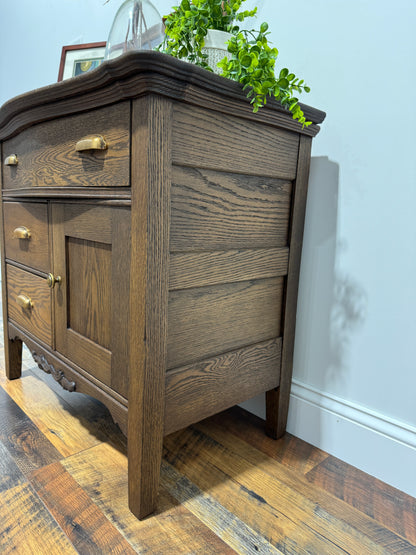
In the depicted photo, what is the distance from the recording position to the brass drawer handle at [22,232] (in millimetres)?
1056

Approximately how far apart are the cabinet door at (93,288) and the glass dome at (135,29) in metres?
0.42

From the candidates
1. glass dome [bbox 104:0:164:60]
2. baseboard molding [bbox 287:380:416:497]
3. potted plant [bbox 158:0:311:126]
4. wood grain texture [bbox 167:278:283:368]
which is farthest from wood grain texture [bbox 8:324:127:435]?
glass dome [bbox 104:0:164:60]

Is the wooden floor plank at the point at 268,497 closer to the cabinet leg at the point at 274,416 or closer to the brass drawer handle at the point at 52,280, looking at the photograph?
the cabinet leg at the point at 274,416

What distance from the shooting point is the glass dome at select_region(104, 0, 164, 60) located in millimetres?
960

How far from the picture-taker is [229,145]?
0.77 m

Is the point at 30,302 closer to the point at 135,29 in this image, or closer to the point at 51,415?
the point at 51,415

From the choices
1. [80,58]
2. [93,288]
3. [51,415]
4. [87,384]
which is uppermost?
[80,58]

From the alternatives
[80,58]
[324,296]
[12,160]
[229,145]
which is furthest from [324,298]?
[80,58]

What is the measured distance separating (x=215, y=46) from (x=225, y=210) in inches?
13.4

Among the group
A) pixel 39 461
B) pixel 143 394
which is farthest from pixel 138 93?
pixel 39 461

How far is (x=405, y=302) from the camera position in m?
0.85

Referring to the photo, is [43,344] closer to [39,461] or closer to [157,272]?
[39,461]

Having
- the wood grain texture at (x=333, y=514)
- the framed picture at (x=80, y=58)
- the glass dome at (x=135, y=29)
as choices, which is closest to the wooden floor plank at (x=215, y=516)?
the wood grain texture at (x=333, y=514)

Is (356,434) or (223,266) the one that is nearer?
(223,266)
